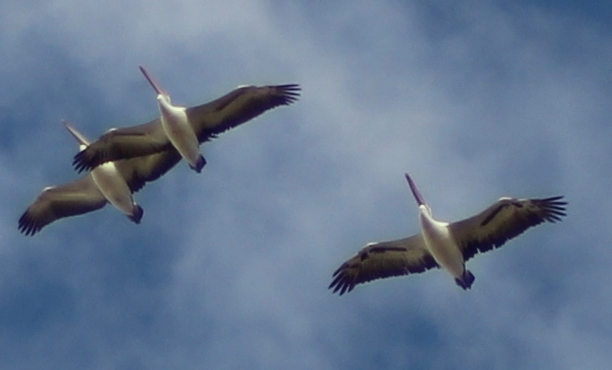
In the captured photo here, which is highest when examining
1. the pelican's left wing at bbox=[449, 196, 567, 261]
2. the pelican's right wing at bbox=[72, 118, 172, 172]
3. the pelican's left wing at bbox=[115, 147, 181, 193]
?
the pelican's right wing at bbox=[72, 118, 172, 172]

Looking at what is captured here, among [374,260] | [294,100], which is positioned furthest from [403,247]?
[294,100]

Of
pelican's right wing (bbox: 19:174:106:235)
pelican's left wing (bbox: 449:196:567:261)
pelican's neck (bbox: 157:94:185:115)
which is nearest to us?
pelican's left wing (bbox: 449:196:567:261)

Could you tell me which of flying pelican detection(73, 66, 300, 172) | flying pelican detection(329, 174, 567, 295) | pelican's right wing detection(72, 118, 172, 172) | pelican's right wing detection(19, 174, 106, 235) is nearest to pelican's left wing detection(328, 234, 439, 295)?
flying pelican detection(329, 174, 567, 295)

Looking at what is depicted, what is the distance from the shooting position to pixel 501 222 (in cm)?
3612

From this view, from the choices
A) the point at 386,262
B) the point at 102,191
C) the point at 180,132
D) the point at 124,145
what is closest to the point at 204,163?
the point at 180,132

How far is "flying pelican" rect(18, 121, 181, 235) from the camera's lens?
3916 cm

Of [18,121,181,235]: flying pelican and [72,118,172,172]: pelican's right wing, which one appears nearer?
[72,118,172,172]: pelican's right wing

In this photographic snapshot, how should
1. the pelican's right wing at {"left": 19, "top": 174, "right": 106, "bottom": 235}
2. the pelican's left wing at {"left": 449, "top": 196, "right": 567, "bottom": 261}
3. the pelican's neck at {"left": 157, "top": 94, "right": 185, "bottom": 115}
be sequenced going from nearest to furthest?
1. the pelican's left wing at {"left": 449, "top": 196, "right": 567, "bottom": 261}
2. the pelican's neck at {"left": 157, "top": 94, "right": 185, "bottom": 115}
3. the pelican's right wing at {"left": 19, "top": 174, "right": 106, "bottom": 235}

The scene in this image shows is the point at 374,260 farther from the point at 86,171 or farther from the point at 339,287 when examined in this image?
the point at 86,171

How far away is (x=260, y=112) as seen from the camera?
37438 millimetres

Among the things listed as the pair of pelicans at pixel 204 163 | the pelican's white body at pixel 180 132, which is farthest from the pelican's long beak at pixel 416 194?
the pelican's white body at pixel 180 132

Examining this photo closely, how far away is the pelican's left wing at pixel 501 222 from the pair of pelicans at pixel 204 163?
0.05 ft

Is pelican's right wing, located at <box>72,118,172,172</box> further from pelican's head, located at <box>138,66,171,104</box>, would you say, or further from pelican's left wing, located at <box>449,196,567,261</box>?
pelican's left wing, located at <box>449,196,567,261</box>

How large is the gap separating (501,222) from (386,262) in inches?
95.3
